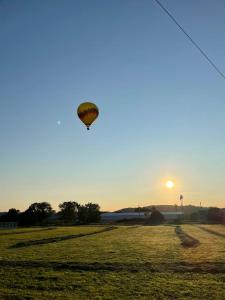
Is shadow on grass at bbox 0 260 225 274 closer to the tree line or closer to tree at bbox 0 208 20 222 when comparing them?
the tree line

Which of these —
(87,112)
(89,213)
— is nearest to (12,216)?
(89,213)

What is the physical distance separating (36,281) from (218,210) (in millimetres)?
108473

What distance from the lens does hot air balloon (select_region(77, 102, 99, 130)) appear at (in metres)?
28.2

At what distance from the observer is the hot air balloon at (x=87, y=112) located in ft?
92.7

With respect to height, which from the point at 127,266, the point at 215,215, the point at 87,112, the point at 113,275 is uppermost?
the point at 87,112

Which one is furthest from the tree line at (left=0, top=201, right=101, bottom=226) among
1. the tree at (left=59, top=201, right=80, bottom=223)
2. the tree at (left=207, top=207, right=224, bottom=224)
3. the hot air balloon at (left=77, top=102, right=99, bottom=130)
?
the hot air balloon at (left=77, top=102, right=99, bottom=130)

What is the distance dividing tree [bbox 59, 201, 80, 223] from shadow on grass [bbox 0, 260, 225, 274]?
382 ft

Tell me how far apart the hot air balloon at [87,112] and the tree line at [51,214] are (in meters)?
92.7

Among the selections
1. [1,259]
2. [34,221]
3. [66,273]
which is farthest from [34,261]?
[34,221]

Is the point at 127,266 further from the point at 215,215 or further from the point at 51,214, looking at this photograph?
the point at 51,214

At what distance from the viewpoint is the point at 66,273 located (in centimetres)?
2078

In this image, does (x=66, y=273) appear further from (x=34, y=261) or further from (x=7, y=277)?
(x=34, y=261)

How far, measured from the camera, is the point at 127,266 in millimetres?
22578

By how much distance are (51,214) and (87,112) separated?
113m
